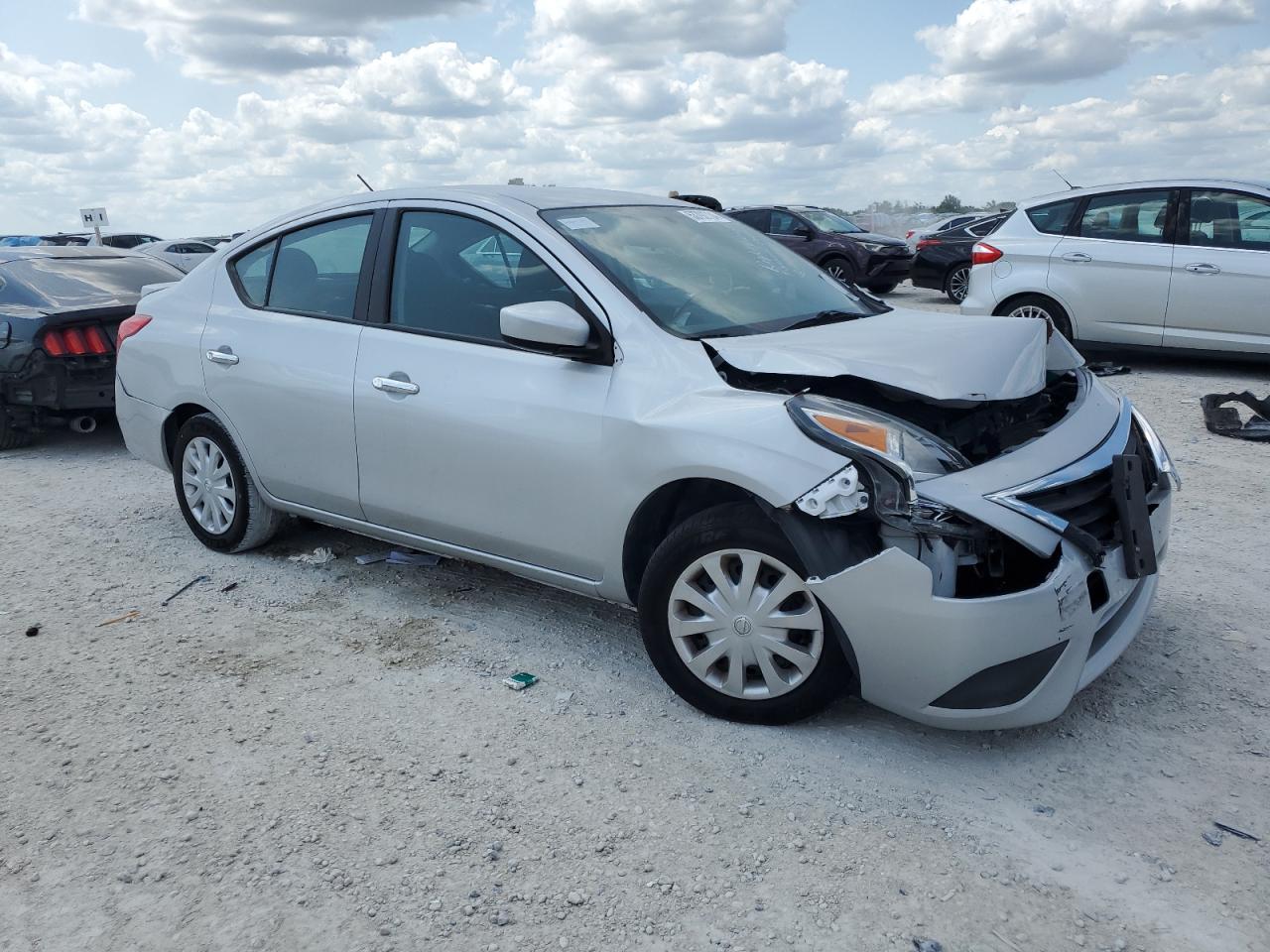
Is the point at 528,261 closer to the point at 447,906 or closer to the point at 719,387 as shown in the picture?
the point at 719,387

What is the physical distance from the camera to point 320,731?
11.9 ft

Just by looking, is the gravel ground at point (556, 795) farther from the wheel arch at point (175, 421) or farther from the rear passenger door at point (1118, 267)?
the rear passenger door at point (1118, 267)

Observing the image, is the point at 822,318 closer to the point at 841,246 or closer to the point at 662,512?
the point at 662,512

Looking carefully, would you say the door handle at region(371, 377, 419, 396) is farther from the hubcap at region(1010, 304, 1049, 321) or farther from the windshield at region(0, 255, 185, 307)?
the hubcap at region(1010, 304, 1049, 321)

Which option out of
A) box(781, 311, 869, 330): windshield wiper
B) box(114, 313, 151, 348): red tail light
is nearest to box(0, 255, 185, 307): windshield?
box(114, 313, 151, 348): red tail light

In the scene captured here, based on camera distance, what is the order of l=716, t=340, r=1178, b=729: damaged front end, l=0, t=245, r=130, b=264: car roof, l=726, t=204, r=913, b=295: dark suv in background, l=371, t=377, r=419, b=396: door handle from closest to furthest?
l=716, t=340, r=1178, b=729: damaged front end < l=371, t=377, r=419, b=396: door handle < l=0, t=245, r=130, b=264: car roof < l=726, t=204, r=913, b=295: dark suv in background

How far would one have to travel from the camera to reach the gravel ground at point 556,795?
267 centimetres

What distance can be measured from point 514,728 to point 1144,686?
6.97ft

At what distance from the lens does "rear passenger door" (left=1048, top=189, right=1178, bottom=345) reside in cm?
947

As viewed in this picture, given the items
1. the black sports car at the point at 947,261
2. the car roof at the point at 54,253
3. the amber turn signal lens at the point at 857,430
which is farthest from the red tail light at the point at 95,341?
the black sports car at the point at 947,261

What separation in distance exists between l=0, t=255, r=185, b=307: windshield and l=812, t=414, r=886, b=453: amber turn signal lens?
5939mm

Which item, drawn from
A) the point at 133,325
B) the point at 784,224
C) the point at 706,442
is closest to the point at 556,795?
the point at 706,442

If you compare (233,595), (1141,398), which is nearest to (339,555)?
(233,595)

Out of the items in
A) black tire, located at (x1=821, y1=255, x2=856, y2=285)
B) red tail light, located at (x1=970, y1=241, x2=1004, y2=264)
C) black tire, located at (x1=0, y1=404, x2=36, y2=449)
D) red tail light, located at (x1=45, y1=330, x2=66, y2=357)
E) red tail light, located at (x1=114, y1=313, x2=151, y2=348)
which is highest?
red tail light, located at (x1=970, y1=241, x2=1004, y2=264)
